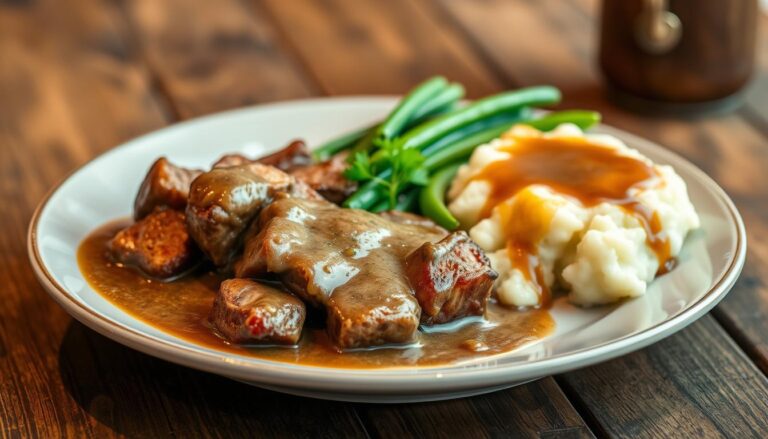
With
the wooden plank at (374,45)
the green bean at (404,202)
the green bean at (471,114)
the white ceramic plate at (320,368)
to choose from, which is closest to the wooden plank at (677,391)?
the white ceramic plate at (320,368)

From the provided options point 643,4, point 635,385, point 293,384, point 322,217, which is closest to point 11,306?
point 322,217

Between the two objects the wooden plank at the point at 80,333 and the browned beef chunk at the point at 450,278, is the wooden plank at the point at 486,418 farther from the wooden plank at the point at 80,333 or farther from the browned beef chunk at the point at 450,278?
the browned beef chunk at the point at 450,278

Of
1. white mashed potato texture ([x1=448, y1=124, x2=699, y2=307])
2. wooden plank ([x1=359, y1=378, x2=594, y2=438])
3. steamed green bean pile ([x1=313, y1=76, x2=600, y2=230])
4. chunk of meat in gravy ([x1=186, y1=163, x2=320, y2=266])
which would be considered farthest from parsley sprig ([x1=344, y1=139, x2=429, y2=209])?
wooden plank ([x1=359, y1=378, x2=594, y2=438])

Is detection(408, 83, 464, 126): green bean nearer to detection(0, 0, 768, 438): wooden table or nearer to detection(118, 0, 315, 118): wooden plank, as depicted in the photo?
detection(0, 0, 768, 438): wooden table

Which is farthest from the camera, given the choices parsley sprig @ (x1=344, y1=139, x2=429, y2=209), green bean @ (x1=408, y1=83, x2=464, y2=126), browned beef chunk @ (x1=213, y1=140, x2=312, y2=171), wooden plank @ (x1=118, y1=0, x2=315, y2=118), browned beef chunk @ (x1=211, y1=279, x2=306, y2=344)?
wooden plank @ (x1=118, y1=0, x2=315, y2=118)

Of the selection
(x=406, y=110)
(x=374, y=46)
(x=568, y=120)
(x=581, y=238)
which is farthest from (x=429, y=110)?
(x=374, y=46)

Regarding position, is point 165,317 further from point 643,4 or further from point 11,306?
point 643,4
